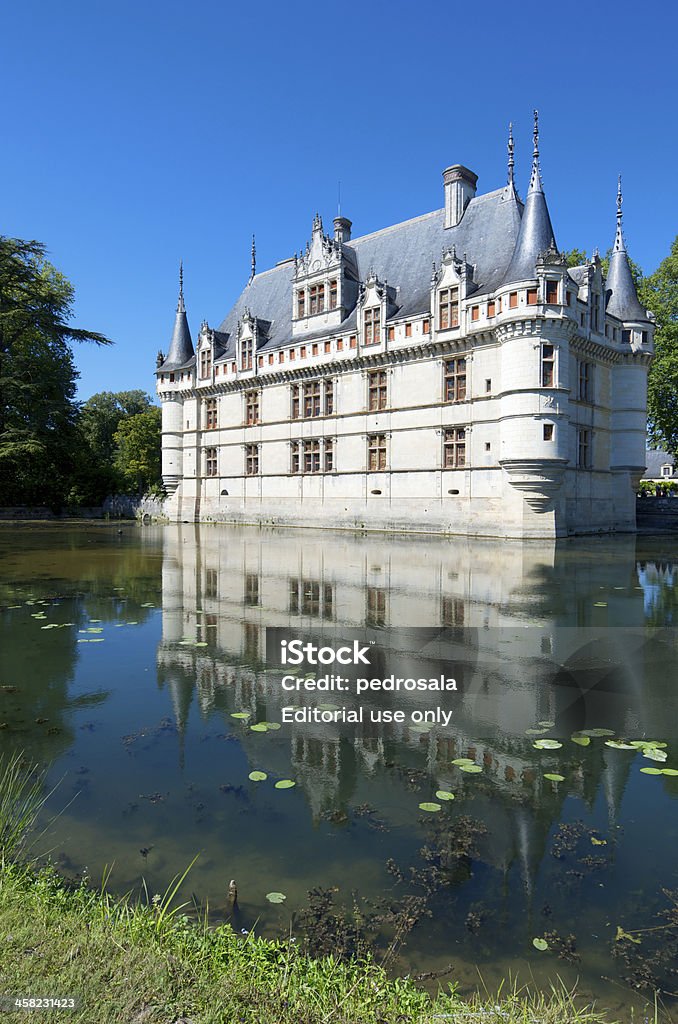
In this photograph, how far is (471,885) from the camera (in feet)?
10.2

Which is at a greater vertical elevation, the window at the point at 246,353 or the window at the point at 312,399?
the window at the point at 246,353

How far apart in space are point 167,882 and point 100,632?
241 inches

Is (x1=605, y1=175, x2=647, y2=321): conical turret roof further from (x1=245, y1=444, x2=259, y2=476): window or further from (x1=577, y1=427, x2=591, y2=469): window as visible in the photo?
(x1=245, y1=444, x2=259, y2=476): window

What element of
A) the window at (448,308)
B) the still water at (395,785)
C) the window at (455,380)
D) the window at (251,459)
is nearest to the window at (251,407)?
the window at (251,459)

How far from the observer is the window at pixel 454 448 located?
98.2 feet

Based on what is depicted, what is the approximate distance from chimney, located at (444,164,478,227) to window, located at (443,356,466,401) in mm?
8990

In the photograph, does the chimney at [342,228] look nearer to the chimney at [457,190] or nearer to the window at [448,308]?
the chimney at [457,190]

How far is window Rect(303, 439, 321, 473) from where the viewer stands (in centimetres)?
3656

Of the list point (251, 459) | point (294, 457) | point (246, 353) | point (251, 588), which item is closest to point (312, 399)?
point (294, 457)

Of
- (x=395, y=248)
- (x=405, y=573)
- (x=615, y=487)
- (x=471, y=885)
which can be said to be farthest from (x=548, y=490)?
(x=471, y=885)

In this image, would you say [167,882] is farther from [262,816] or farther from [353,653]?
[353,653]

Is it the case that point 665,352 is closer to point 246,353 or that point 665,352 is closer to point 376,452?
point 376,452

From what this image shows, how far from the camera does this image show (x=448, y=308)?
2994cm

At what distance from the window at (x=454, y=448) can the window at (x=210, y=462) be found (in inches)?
748
